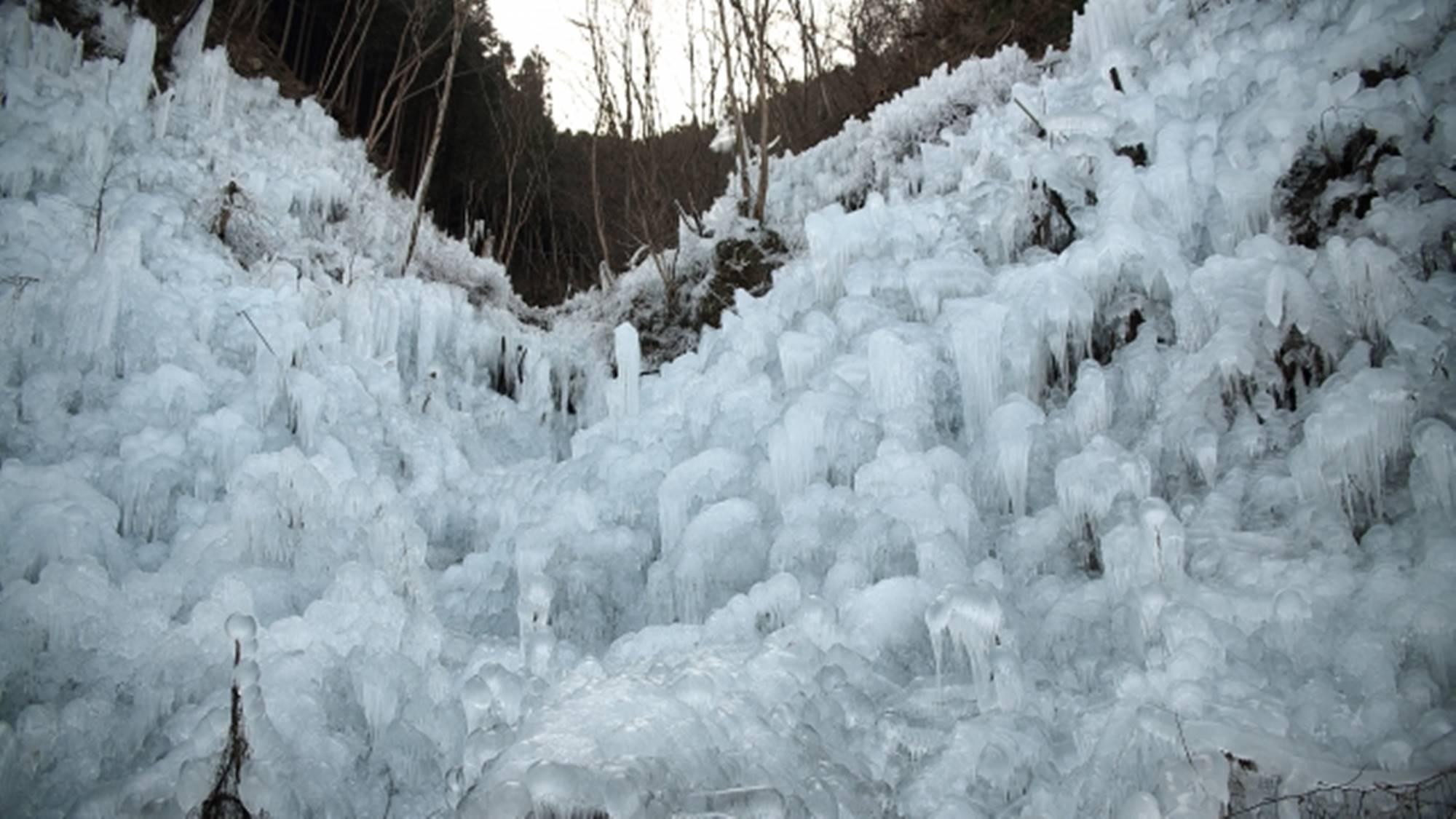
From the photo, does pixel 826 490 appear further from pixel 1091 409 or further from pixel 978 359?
pixel 1091 409

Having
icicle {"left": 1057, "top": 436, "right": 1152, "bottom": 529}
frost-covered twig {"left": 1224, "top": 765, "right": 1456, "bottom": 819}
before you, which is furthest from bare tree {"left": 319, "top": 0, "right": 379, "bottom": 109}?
frost-covered twig {"left": 1224, "top": 765, "right": 1456, "bottom": 819}

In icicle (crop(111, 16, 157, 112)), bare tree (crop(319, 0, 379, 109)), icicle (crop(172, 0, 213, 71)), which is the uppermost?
bare tree (crop(319, 0, 379, 109))

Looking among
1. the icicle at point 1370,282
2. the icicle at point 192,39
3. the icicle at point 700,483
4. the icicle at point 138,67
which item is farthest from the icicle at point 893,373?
the icicle at point 192,39

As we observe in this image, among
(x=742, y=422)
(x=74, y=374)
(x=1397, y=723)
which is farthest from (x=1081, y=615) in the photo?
(x=74, y=374)

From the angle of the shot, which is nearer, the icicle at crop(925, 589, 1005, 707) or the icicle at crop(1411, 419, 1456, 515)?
the icicle at crop(1411, 419, 1456, 515)

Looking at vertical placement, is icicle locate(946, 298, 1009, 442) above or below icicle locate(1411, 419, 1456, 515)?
above

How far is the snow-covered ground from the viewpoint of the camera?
3.43 meters

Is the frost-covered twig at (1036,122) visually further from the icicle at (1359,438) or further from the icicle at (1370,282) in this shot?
the icicle at (1359,438)

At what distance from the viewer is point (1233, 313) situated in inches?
189

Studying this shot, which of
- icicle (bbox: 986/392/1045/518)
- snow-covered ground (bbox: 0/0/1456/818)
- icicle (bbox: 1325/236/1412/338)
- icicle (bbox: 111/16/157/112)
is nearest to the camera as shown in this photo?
snow-covered ground (bbox: 0/0/1456/818)

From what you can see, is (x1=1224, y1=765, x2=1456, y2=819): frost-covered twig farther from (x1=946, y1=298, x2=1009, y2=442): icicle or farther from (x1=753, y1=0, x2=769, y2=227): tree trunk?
(x1=753, y1=0, x2=769, y2=227): tree trunk

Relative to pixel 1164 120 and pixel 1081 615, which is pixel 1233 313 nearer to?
pixel 1081 615

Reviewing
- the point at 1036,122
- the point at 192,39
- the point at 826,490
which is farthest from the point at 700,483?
the point at 192,39

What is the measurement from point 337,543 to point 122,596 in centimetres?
106
